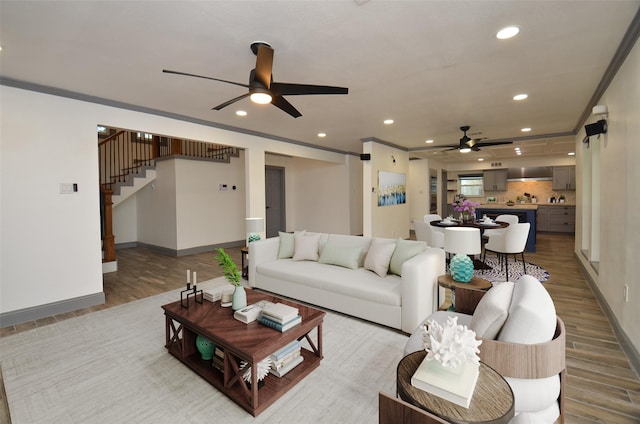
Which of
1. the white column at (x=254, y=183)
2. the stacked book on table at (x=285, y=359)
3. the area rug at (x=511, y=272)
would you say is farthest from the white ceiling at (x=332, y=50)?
the area rug at (x=511, y=272)

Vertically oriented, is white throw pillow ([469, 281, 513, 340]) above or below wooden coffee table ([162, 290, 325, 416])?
above

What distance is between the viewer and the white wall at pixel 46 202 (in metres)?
3.16

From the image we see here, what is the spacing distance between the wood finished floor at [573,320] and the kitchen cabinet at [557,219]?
115 inches

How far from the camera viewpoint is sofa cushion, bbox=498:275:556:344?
53.5 inches

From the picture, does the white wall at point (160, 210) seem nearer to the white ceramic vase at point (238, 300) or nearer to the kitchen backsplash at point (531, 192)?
the white ceramic vase at point (238, 300)

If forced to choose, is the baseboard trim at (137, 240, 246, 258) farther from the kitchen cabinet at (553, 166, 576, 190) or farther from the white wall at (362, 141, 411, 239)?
the kitchen cabinet at (553, 166, 576, 190)

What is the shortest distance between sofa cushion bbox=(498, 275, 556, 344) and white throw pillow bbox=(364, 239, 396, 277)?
1.77 metres

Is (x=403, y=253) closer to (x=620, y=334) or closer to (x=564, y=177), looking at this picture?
(x=620, y=334)

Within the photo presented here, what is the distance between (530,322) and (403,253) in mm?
1831

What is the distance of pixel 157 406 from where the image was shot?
6.19ft

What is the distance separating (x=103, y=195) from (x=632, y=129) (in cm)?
719

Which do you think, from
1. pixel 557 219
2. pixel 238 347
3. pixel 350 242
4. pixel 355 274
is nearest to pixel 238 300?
pixel 238 347

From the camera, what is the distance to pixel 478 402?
3.68ft

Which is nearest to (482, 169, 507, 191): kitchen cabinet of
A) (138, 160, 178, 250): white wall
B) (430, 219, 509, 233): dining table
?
(430, 219, 509, 233): dining table
